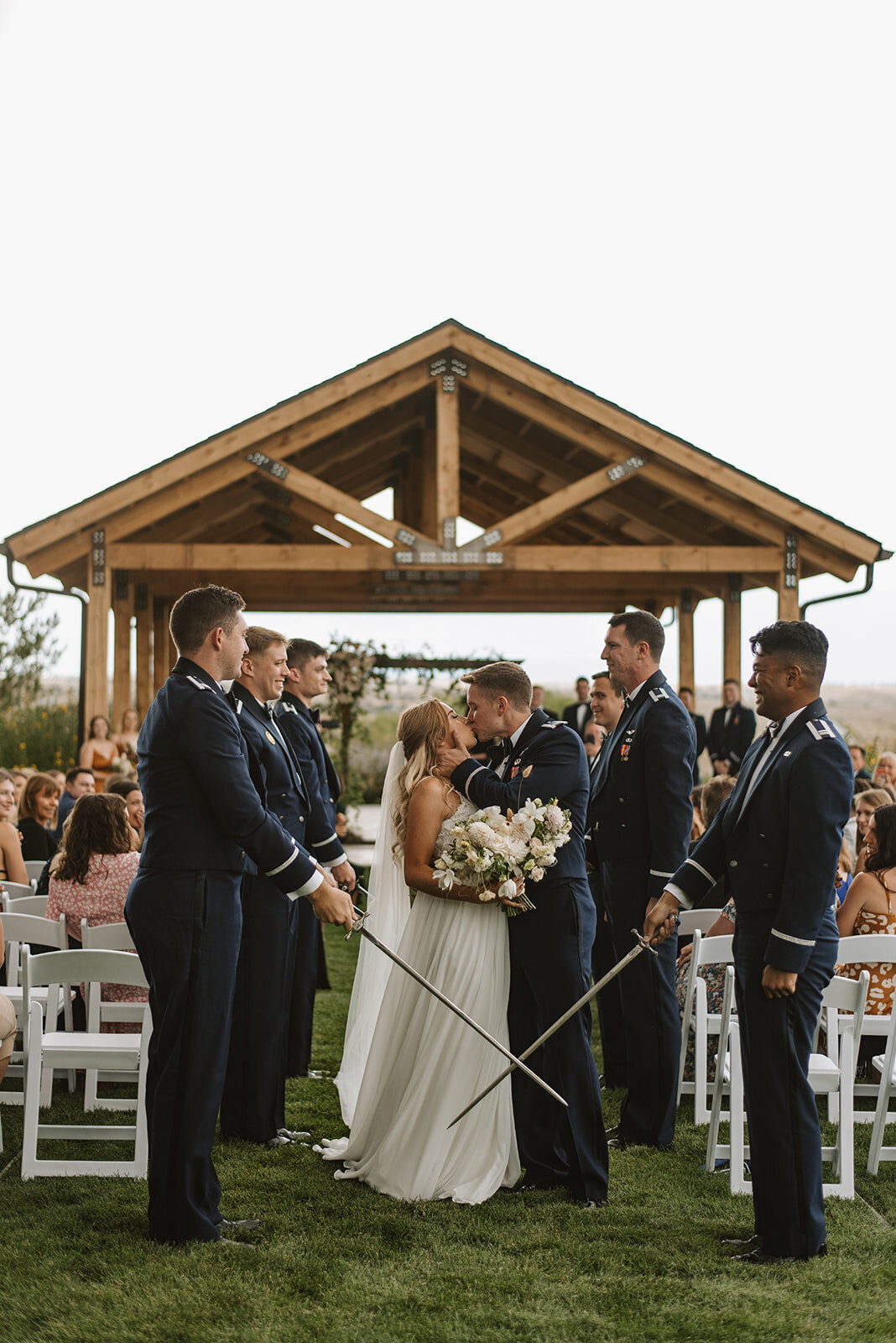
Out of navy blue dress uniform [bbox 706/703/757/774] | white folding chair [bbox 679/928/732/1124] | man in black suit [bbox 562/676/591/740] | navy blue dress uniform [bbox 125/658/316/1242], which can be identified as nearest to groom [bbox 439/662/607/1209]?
white folding chair [bbox 679/928/732/1124]

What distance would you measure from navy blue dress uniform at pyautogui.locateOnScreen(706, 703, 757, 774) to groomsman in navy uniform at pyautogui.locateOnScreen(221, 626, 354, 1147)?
1020 cm

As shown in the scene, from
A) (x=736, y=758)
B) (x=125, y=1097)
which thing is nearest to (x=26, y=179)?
(x=736, y=758)

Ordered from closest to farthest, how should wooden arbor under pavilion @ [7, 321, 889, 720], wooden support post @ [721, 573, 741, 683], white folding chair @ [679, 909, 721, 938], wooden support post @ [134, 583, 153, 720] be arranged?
white folding chair @ [679, 909, 721, 938] → wooden arbor under pavilion @ [7, 321, 889, 720] → wooden support post @ [721, 573, 741, 683] → wooden support post @ [134, 583, 153, 720]

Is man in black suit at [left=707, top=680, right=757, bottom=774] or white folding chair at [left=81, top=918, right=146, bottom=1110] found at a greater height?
man in black suit at [left=707, top=680, right=757, bottom=774]

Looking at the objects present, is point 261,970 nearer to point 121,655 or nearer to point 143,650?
point 121,655

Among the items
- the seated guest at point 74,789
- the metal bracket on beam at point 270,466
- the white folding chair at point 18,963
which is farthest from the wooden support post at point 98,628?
the white folding chair at point 18,963

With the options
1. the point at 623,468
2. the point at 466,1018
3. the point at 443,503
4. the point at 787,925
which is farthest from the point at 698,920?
the point at 623,468

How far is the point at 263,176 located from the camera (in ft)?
60.6

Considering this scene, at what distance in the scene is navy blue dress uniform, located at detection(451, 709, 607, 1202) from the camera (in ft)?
15.5

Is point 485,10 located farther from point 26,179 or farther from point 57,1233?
point 57,1233

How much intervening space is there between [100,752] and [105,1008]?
7.46m

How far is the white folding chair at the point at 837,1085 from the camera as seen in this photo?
4781 millimetres

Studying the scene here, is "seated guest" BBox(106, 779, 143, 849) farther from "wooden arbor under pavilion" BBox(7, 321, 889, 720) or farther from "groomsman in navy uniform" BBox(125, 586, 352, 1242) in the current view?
"wooden arbor under pavilion" BBox(7, 321, 889, 720)

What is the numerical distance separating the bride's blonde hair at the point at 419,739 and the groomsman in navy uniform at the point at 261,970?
0.67m
